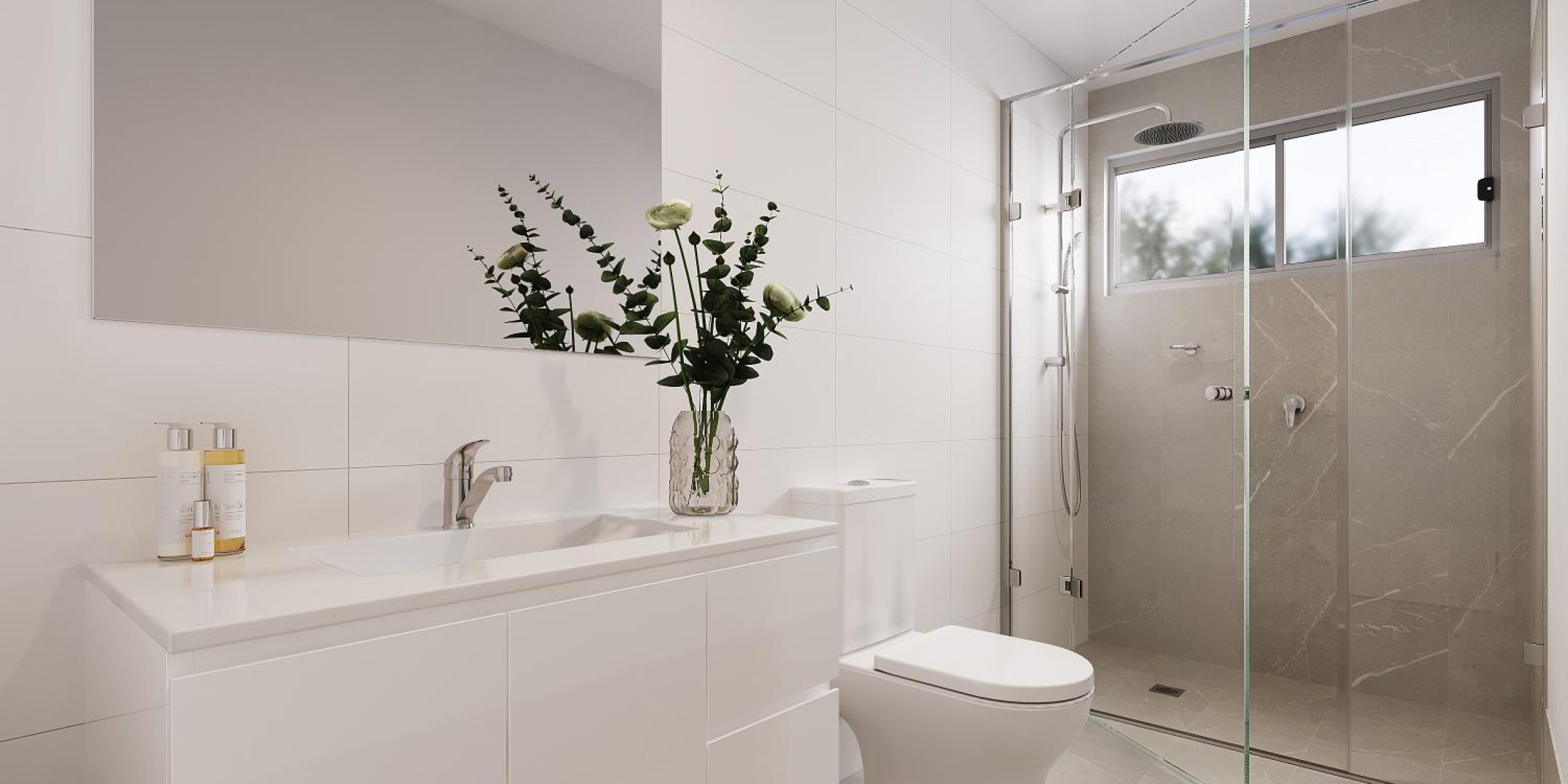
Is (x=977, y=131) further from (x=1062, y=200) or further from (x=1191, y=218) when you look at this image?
(x=1191, y=218)

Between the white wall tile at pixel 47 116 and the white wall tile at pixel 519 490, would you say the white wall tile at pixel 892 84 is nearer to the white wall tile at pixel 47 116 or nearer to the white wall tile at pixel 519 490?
the white wall tile at pixel 519 490

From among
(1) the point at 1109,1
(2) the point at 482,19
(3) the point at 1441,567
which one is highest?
(1) the point at 1109,1

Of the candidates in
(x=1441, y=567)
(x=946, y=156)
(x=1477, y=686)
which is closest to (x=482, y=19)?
(x=946, y=156)

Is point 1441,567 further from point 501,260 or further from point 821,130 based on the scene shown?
point 501,260

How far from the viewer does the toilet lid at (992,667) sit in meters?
1.64

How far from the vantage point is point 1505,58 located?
6.65 ft

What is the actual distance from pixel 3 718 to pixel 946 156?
254 centimetres

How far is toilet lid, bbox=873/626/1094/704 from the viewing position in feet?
5.37

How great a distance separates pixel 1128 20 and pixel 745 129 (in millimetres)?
1848

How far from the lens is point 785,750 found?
1.29 metres

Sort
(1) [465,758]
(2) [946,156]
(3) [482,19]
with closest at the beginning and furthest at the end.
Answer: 1. (1) [465,758]
2. (3) [482,19]
3. (2) [946,156]

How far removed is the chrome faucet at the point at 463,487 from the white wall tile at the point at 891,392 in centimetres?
107

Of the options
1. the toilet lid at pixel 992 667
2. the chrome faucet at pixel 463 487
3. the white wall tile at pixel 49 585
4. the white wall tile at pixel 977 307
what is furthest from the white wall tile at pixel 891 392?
the white wall tile at pixel 49 585

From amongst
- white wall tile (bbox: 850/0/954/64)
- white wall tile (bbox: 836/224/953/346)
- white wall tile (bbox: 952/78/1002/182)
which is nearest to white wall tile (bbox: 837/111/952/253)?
white wall tile (bbox: 836/224/953/346)
